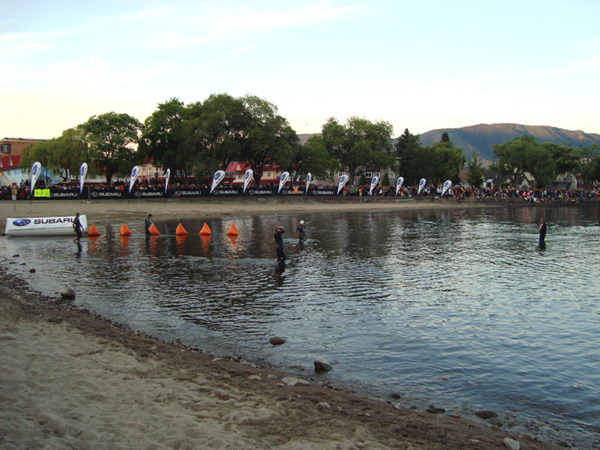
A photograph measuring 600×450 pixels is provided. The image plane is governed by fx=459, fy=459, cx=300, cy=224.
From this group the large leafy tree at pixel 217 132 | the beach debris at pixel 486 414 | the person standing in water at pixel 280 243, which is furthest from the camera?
the large leafy tree at pixel 217 132

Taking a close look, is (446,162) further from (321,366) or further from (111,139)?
(321,366)

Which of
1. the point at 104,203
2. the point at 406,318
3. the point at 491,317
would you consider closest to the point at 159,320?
the point at 406,318

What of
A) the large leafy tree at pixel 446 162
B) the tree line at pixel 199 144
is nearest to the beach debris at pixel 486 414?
the tree line at pixel 199 144

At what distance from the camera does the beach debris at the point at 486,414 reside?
871cm

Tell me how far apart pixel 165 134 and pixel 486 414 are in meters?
88.9

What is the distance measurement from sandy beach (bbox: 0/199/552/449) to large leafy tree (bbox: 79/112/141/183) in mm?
73902

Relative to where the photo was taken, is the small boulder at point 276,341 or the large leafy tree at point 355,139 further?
the large leafy tree at point 355,139

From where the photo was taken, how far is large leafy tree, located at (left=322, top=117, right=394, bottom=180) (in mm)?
114375

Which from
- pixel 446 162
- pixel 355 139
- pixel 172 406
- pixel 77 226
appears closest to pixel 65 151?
pixel 77 226

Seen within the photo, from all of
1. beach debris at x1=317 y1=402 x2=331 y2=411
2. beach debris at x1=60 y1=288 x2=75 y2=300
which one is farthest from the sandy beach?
beach debris at x1=60 y1=288 x2=75 y2=300

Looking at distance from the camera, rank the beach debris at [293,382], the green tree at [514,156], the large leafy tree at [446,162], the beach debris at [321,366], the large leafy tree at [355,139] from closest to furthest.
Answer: the beach debris at [293,382] → the beach debris at [321,366] → the large leafy tree at [355,139] → the green tree at [514,156] → the large leafy tree at [446,162]

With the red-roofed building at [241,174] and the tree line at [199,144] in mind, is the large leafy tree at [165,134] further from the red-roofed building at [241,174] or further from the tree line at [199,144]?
the red-roofed building at [241,174]

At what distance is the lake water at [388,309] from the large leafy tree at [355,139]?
83.9 meters

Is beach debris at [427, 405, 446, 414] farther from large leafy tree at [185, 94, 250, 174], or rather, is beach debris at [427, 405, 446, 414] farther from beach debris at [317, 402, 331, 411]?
large leafy tree at [185, 94, 250, 174]
